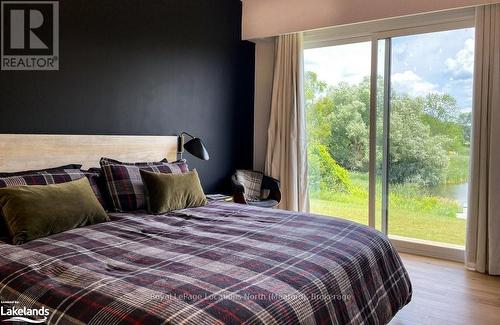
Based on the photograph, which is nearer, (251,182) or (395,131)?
(395,131)

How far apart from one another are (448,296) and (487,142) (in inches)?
53.2

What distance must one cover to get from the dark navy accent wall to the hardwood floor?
2.21 m

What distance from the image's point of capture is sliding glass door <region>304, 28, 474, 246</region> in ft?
11.7

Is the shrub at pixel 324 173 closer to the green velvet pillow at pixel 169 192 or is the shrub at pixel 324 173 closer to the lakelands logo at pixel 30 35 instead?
the green velvet pillow at pixel 169 192

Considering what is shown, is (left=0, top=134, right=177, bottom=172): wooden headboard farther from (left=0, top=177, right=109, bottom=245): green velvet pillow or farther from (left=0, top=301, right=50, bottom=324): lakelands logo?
(left=0, top=301, right=50, bottom=324): lakelands logo

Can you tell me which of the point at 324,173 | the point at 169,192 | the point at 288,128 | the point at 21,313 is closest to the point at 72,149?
the point at 169,192

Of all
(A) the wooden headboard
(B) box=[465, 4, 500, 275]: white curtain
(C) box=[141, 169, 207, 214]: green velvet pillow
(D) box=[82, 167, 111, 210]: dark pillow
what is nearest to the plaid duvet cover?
(C) box=[141, 169, 207, 214]: green velvet pillow

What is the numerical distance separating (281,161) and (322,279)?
285 centimetres

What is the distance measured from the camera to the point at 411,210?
3844 millimetres

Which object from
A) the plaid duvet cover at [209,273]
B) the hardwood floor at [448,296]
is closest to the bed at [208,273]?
the plaid duvet cover at [209,273]

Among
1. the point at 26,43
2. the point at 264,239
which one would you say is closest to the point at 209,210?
the point at 264,239

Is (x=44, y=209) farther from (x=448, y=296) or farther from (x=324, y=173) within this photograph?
(x=324, y=173)

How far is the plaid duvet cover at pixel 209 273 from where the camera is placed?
122 centimetres

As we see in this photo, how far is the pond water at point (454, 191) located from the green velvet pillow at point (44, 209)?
3.05 m
